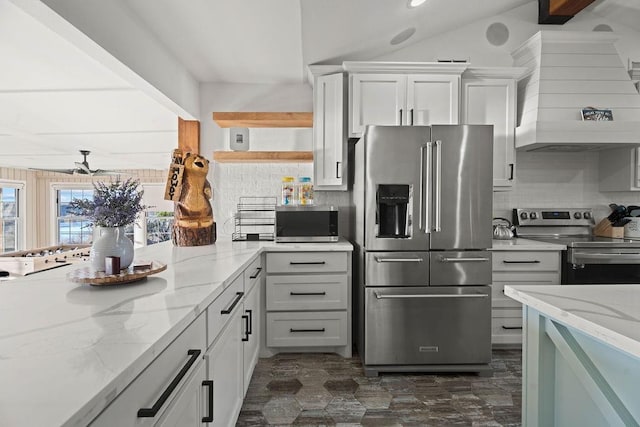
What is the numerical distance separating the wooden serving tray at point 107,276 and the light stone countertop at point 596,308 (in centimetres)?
137

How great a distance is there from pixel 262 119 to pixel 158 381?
272cm

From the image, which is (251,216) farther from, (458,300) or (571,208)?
(571,208)

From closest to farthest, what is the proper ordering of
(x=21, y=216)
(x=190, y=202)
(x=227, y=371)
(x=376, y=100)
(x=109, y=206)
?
(x=109, y=206)
(x=227, y=371)
(x=190, y=202)
(x=376, y=100)
(x=21, y=216)

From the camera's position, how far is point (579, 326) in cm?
100

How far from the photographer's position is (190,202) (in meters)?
2.65

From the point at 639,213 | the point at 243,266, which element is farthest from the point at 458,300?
the point at 639,213

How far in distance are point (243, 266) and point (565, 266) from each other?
2587mm

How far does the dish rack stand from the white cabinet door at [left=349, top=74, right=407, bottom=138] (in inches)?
41.3

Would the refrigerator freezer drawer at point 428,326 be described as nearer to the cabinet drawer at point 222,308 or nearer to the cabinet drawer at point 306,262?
the cabinet drawer at point 306,262

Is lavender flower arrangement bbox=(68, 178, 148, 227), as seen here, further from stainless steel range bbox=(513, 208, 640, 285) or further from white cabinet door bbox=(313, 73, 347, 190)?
stainless steel range bbox=(513, 208, 640, 285)

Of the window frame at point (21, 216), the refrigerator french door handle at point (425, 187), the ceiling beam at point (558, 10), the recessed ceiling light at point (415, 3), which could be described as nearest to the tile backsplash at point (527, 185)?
the refrigerator french door handle at point (425, 187)

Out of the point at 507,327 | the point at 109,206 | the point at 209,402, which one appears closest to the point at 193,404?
the point at 209,402

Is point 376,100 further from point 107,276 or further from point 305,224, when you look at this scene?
point 107,276

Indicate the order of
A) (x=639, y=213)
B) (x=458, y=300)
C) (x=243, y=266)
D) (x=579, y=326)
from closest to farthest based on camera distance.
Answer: (x=579, y=326)
(x=243, y=266)
(x=458, y=300)
(x=639, y=213)
